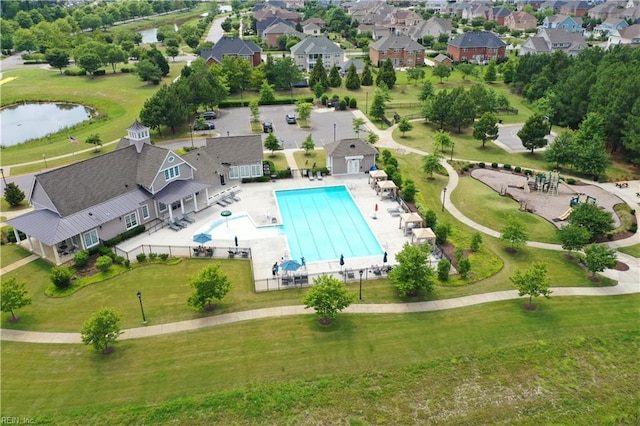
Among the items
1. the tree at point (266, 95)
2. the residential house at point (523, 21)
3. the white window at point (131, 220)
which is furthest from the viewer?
the residential house at point (523, 21)

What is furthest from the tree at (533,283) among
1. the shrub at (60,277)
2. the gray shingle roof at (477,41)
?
the gray shingle roof at (477,41)

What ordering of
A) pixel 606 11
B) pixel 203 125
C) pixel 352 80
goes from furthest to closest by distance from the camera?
pixel 606 11, pixel 352 80, pixel 203 125

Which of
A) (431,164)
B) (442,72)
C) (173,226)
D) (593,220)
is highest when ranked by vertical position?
(442,72)

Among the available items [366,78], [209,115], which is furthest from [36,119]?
[366,78]

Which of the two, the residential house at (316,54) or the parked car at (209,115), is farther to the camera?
the residential house at (316,54)

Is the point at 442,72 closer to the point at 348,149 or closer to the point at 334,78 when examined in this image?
the point at 334,78

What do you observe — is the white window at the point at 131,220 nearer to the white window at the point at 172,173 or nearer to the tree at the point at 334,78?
the white window at the point at 172,173
